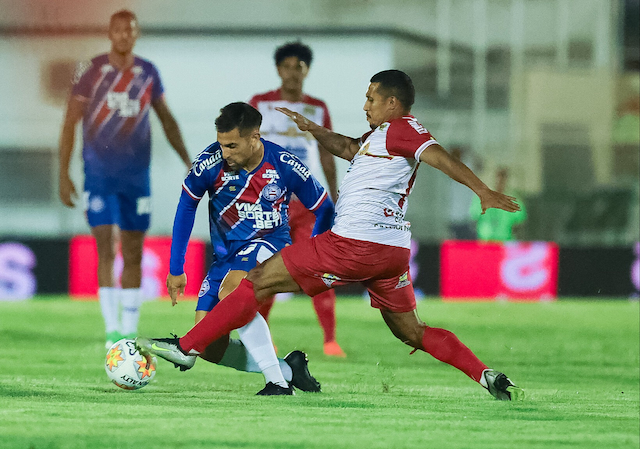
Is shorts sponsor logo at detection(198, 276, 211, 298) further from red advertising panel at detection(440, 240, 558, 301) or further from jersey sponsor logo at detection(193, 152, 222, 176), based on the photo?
red advertising panel at detection(440, 240, 558, 301)

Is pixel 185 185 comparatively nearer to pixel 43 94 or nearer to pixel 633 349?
pixel 633 349

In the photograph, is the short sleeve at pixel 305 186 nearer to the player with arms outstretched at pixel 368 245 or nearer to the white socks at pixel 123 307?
the player with arms outstretched at pixel 368 245

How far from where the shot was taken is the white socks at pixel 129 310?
820cm

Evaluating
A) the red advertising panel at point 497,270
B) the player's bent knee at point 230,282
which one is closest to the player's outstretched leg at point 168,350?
the player's bent knee at point 230,282

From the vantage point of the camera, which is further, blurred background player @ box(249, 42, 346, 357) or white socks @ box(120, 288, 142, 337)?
blurred background player @ box(249, 42, 346, 357)

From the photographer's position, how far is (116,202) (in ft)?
26.9

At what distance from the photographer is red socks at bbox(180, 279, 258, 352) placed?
5645mm

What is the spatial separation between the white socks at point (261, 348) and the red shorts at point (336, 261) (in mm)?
364

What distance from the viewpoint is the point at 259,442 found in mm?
4359

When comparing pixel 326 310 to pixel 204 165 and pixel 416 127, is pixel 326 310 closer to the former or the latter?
pixel 204 165

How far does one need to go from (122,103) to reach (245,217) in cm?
247

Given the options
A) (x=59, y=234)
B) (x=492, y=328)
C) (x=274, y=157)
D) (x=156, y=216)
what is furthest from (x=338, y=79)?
(x=274, y=157)

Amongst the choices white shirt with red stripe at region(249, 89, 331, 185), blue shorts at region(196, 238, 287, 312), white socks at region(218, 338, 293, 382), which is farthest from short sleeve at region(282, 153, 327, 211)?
white shirt with red stripe at region(249, 89, 331, 185)

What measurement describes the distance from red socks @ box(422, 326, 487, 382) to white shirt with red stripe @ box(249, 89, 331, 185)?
9.04ft
